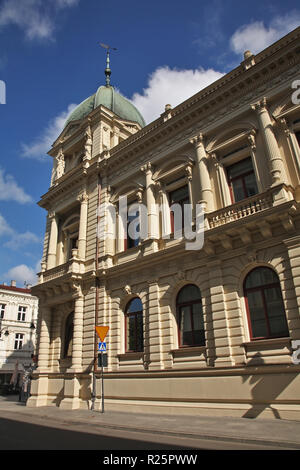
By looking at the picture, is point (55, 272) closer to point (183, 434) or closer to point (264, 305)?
point (264, 305)

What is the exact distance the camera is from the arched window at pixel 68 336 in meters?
21.7

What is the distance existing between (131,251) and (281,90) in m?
10.7

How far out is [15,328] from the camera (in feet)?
151

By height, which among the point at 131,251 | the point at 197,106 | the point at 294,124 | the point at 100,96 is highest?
the point at 100,96

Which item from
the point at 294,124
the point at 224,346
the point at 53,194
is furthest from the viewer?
the point at 53,194

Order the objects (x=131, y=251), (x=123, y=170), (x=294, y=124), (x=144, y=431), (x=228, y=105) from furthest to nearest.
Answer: (x=123, y=170)
(x=131, y=251)
(x=228, y=105)
(x=294, y=124)
(x=144, y=431)

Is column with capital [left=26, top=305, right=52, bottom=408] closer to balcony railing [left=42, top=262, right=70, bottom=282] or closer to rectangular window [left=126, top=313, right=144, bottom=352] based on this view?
balcony railing [left=42, top=262, right=70, bottom=282]

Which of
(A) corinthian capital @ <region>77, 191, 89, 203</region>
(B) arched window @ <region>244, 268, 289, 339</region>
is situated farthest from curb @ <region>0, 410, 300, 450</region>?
(A) corinthian capital @ <region>77, 191, 89, 203</region>

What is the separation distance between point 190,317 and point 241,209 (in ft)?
17.6

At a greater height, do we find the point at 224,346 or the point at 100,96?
the point at 100,96

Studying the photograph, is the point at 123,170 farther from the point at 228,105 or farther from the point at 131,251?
the point at 228,105

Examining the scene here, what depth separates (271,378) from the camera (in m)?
11.9

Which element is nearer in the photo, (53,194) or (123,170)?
(123,170)

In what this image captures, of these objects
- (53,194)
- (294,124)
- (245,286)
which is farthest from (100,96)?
(245,286)
